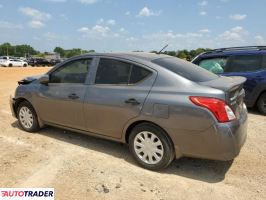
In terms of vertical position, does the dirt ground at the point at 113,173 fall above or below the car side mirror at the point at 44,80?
below

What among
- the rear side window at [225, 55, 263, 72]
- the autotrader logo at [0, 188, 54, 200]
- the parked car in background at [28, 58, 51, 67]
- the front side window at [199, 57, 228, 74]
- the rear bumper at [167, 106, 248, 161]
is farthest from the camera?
the parked car in background at [28, 58, 51, 67]

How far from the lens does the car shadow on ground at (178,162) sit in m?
4.30

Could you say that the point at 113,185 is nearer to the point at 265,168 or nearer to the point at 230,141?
the point at 230,141

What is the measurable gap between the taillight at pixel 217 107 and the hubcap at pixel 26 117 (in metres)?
3.52

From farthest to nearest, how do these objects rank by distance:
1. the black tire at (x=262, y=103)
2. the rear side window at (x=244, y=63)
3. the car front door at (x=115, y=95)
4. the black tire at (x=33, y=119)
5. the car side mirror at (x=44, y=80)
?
the rear side window at (x=244, y=63)
the black tire at (x=262, y=103)
the black tire at (x=33, y=119)
the car side mirror at (x=44, y=80)
the car front door at (x=115, y=95)

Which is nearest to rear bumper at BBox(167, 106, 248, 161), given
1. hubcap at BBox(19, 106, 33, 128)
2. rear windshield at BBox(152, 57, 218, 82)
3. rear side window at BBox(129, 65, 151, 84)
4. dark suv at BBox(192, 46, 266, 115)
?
rear windshield at BBox(152, 57, 218, 82)

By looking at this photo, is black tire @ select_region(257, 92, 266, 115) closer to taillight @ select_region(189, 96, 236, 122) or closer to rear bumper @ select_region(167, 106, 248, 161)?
rear bumper @ select_region(167, 106, 248, 161)

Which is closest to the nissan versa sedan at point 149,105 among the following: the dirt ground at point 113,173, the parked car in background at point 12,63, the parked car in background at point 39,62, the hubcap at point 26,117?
the dirt ground at point 113,173

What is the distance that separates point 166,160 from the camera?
166 inches

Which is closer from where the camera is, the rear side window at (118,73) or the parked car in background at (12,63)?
the rear side window at (118,73)

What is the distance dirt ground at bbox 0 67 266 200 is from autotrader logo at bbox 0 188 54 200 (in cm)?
11

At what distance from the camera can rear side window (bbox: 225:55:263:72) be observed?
26.3 feet

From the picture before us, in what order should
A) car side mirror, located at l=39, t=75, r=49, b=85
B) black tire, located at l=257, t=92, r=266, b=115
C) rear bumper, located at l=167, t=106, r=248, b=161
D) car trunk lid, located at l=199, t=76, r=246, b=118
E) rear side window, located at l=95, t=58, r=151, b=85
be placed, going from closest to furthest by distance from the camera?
rear bumper, located at l=167, t=106, r=248, b=161
car trunk lid, located at l=199, t=76, r=246, b=118
rear side window, located at l=95, t=58, r=151, b=85
car side mirror, located at l=39, t=75, r=49, b=85
black tire, located at l=257, t=92, r=266, b=115

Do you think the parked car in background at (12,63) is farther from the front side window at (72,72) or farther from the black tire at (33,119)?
the front side window at (72,72)
